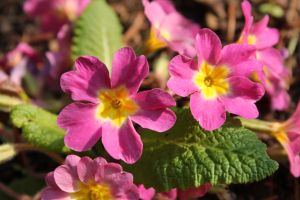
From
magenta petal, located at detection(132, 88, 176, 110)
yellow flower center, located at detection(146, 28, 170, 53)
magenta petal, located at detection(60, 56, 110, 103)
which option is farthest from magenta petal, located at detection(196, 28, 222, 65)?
yellow flower center, located at detection(146, 28, 170, 53)

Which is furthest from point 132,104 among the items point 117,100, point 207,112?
point 207,112

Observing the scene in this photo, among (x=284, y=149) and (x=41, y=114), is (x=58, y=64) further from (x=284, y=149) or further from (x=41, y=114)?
(x=284, y=149)

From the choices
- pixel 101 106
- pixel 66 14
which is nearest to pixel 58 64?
pixel 66 14

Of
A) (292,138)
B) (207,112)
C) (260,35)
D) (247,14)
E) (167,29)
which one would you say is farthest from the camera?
(167,29)

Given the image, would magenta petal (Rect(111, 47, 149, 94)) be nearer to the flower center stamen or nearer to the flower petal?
the flower center stamen

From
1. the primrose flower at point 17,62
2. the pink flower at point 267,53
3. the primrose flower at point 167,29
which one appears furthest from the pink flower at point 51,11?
the pink flower at point 267,53

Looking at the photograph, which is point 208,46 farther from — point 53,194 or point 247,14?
point 53,194
